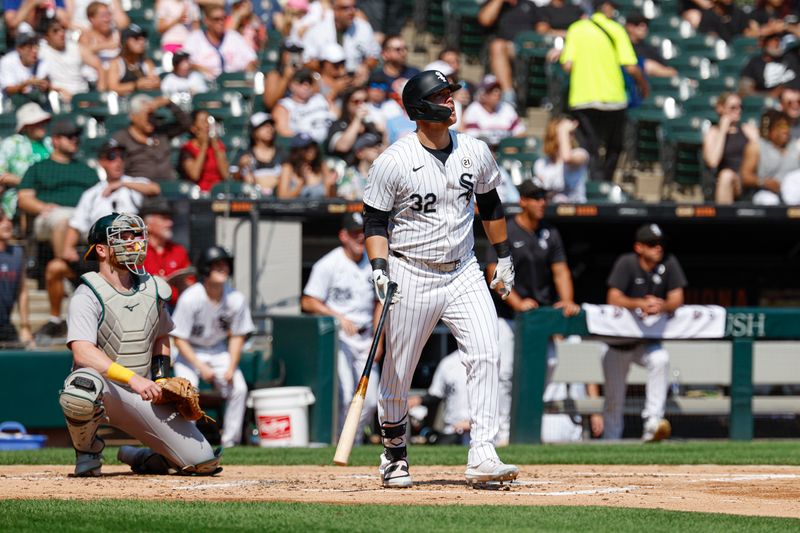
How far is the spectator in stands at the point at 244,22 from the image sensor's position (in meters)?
14.9

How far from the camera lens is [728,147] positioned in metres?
13.5

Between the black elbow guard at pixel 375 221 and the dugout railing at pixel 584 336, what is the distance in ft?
12.7

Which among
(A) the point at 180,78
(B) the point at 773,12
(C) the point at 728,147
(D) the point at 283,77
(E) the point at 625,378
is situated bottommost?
(E) the point at 625,378

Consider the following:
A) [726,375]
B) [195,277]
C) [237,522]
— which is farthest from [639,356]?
[237,522]

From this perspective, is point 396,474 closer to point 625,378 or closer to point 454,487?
point 454,487

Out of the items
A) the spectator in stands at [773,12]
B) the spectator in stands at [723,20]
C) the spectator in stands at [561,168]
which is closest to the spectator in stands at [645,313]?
the spectator in stands at [561,168]

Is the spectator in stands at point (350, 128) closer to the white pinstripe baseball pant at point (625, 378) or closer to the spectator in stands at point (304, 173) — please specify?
the spectator in stands at point (304, 173)

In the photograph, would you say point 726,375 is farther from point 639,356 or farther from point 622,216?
point 622,216

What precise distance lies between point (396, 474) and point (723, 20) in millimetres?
12890

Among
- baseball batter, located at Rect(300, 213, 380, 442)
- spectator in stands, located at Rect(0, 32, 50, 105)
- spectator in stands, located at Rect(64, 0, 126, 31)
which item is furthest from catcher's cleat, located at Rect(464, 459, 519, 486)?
spectator in stands, located at Rect(64, 0, 126, 31)

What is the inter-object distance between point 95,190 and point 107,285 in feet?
13.0

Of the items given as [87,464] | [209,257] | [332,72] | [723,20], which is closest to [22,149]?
[209,257]

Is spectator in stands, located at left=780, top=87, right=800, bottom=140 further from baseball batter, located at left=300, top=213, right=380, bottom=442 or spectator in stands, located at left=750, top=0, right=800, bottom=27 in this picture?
baseball batter, located at left=300, top=213, right=380, bottom=442

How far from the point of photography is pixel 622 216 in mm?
12070
